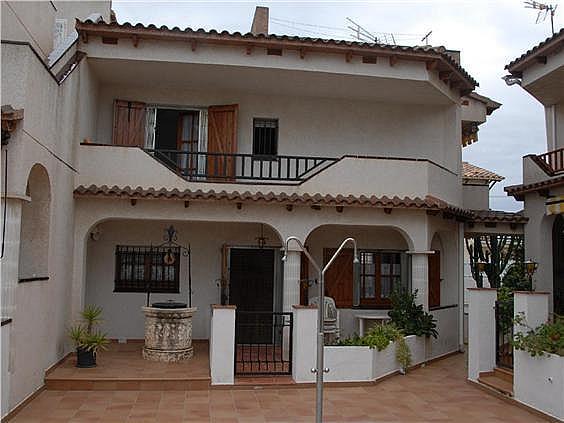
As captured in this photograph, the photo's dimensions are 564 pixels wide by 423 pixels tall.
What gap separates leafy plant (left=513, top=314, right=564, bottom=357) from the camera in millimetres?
9461

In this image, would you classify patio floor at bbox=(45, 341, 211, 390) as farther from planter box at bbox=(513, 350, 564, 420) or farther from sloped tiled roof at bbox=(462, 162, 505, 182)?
sloped tiled roof at bbox=(462, 162, 505, 182)

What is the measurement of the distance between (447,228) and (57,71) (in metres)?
9.90

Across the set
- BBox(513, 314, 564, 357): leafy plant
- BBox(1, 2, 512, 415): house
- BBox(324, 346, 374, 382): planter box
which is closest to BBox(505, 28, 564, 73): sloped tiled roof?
BBox(1, 2, 512, 415): house

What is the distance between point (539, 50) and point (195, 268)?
32.1 feet

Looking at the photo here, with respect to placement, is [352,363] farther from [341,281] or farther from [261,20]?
[261,20]

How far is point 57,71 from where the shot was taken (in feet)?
38.9

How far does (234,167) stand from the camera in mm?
14938

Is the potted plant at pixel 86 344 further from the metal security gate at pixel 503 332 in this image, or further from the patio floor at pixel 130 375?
the metal security gate at pixel 503 332

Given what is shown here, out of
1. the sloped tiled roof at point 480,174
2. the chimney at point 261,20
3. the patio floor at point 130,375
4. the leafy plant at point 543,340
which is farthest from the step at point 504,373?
the chimney at point 261,20

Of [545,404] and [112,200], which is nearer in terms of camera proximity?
[545,404]

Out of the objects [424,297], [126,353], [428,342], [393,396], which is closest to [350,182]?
[424,297]

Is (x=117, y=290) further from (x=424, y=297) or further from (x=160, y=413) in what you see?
(x=424, y=297)

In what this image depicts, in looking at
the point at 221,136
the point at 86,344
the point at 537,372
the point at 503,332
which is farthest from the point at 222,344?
the point at 221,136

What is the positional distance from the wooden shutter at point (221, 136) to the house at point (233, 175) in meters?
0.03
